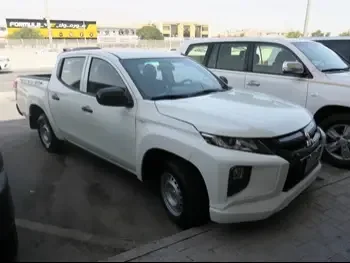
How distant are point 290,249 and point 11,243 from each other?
2.16 m

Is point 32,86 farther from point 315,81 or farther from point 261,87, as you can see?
point 315,81

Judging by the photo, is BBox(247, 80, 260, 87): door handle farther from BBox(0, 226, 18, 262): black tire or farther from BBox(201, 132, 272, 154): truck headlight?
BBox(0, 226, 18, 262): black tire

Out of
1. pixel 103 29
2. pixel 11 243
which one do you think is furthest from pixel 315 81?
pixel 103 29

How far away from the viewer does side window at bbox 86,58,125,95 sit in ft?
13.4

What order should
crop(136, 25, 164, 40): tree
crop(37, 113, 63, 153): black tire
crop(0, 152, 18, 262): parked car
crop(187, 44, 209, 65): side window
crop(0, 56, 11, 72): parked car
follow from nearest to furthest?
crop(0, 152, 18, 262): parked car, crop(37, 113, 63, 153): black tire, crop(187, 44, 209, 65): side window, crop(0, 56, 11, 72): parked car, crop(136, 25, 164, 40): tree

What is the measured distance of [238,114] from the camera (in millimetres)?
3254

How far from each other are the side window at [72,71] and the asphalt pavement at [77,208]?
1.23 m

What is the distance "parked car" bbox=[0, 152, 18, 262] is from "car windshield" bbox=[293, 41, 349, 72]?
4462 mm

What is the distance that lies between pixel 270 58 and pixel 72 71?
318 cm

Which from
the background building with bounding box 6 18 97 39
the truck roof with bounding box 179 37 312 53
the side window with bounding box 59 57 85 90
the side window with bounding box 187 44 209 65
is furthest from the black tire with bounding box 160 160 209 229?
the background building with bounding box 6 18 97 39

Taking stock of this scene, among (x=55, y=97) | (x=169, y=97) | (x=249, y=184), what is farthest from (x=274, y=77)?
(x=55, y=97)

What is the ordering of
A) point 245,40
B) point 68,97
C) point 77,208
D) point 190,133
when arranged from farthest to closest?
1. point 245,40
2. point 68,97
3. point 77,208
4. point 190,133

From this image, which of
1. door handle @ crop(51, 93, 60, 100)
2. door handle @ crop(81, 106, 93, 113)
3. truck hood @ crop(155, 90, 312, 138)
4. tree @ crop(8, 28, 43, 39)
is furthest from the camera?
tree @ crop(8, 28, 43, 39)

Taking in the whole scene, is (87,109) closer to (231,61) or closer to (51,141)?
(51,141)
